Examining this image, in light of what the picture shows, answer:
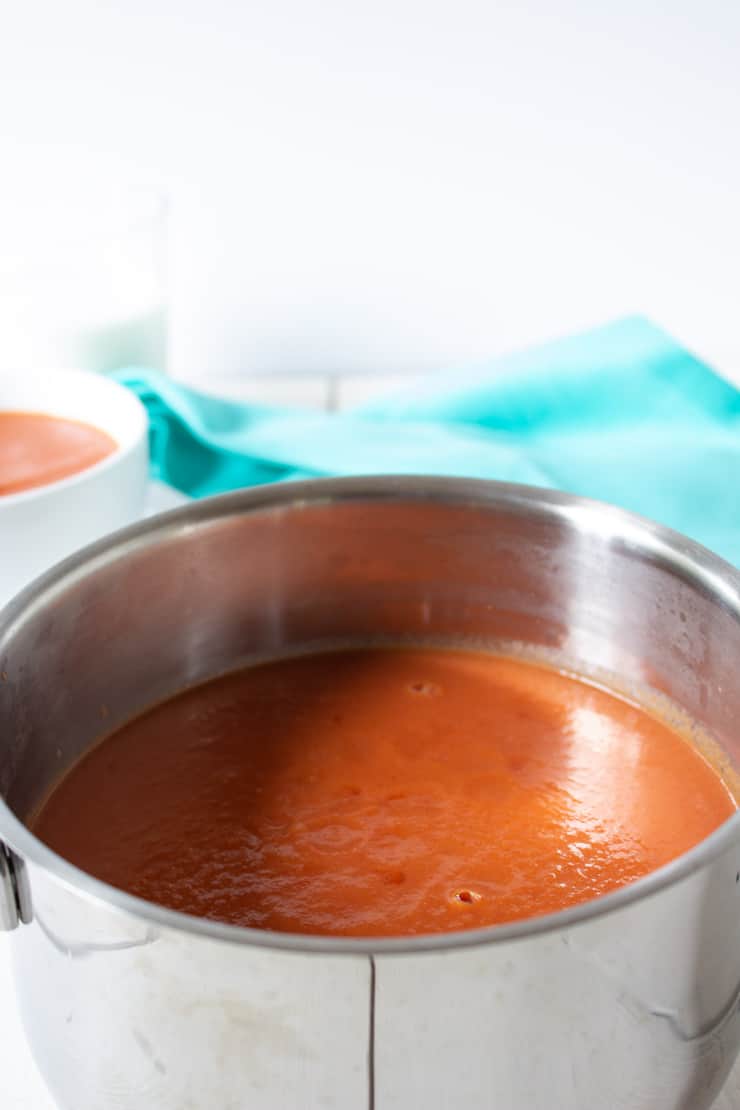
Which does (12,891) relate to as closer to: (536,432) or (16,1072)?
(16,1072)

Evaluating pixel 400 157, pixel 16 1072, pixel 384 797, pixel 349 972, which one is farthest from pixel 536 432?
pixel 349 972

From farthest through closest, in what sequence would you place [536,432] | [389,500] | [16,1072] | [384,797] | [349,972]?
[536,432] < [389,500] < [384,797] < [16,1072] < [349,972]

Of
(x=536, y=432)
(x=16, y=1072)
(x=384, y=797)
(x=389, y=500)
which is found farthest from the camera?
(x=536, y=432)

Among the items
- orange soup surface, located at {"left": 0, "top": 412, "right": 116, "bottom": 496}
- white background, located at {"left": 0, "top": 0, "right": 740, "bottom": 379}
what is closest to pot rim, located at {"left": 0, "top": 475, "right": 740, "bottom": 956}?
orange soup surface, located at {"left": 0, "top": 412, "right": 116, "bottom": 496}

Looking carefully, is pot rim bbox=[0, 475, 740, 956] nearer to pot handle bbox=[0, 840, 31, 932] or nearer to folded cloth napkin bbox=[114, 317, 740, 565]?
pot handle bbox=[0, 840, 31, 932]

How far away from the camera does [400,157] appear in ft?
6.07

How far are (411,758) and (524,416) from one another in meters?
0.68

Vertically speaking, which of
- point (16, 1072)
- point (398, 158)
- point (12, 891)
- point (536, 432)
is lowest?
point (16, 1072)

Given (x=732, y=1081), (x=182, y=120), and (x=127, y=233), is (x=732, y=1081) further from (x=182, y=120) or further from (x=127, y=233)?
(x=182, y=120)

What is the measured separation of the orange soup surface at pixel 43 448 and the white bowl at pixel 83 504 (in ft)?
0.06

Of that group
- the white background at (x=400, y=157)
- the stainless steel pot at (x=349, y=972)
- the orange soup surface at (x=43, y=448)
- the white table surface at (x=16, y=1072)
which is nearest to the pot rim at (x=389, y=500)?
the stainless steel pot at (x=349, y=972)

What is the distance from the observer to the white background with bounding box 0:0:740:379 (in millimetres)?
1749

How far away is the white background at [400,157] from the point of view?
175cm

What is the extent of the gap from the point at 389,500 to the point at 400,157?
31.3 inches
